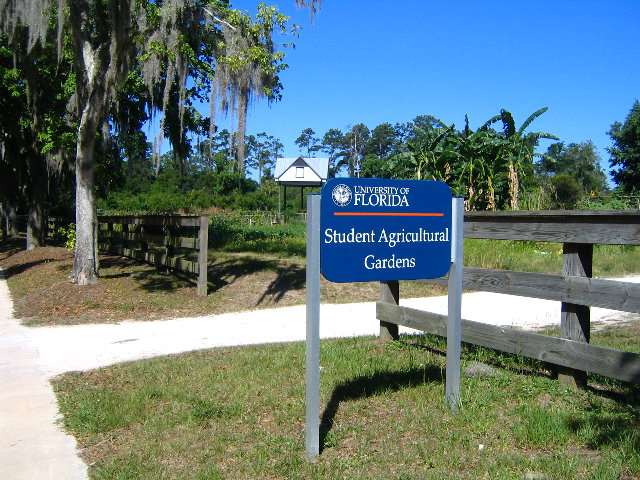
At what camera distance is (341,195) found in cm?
413

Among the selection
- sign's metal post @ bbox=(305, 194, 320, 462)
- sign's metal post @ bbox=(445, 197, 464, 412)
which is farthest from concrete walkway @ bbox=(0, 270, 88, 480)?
sign's metal post @ bbox=(445, 197, 464, 412)

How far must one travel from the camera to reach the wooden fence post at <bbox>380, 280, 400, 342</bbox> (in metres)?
6.79

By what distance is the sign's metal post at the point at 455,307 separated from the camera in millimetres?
4707

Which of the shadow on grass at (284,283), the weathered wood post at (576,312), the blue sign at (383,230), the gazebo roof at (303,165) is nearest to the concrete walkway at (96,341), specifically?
the shadow on grass at (284,283)

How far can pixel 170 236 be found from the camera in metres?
12.9

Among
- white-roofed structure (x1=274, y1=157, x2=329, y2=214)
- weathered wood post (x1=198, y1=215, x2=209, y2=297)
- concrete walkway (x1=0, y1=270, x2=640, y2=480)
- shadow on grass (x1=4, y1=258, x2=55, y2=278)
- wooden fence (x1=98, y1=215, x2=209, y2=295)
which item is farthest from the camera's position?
white-roofed structure (x1=274, y1=157, x2=329, y2=214)

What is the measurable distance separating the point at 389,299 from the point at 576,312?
2397 millimetres

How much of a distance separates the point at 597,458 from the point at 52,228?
98.7 feet

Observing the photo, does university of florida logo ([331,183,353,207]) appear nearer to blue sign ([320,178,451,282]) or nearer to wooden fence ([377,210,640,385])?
blue sign ([320,178,451,282])

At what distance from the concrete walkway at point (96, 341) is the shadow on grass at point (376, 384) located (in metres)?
1.94

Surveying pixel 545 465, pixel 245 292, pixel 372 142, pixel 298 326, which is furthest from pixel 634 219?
pixel 372 142

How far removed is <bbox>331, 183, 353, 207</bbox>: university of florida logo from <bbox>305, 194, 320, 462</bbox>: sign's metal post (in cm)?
16

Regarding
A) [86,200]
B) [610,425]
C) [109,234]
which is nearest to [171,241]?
[86,200]

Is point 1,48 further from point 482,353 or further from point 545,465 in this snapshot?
point 545,465
